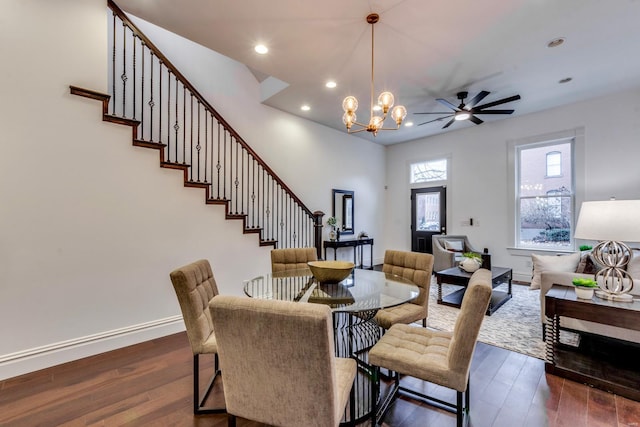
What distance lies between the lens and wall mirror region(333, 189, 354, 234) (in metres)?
6.23

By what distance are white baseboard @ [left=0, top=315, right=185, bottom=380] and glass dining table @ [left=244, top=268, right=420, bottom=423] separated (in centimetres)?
145

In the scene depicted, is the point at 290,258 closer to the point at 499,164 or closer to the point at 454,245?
the point at 454,245

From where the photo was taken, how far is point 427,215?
692 centimetres

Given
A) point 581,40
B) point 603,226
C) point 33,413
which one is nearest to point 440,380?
point 603,226

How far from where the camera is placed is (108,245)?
2.68 metres

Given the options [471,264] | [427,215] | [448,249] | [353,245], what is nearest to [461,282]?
[471,264]

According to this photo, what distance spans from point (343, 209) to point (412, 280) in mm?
3815

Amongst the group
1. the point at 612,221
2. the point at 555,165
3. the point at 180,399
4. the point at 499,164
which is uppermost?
the point at 499,164

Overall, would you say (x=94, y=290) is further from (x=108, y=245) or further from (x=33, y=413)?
(x=33, y=413)

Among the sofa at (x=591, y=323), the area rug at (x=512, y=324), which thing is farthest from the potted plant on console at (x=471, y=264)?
the sofa at (x=591, y=323)

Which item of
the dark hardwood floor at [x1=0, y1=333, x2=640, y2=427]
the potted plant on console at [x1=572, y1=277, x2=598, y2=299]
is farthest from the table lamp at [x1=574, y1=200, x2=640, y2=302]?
the dark hardwood floor at [x1=0, y1=333, x2=640, y2=427]

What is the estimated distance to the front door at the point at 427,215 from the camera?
663 cm

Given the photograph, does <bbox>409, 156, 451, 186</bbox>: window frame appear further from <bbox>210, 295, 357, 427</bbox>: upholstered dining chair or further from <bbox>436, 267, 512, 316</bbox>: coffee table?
<bbox>210, 295, 357, 427</bbox>: upholstered dining chair

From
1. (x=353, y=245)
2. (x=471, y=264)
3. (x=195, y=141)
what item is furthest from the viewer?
(x=353, y=245)
